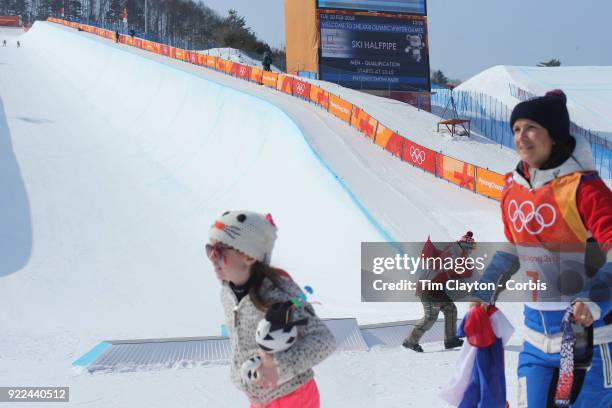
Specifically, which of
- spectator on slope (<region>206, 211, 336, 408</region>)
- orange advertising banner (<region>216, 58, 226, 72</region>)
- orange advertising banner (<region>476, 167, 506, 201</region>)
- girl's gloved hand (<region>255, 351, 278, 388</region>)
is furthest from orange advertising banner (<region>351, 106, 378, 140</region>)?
girl's gloved hand (<region>255, 351, 278, 388</region>)

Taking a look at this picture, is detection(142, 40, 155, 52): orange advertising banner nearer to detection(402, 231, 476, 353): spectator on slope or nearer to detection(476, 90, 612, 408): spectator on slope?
detection(402, 231, 476, 353): spectator on slope

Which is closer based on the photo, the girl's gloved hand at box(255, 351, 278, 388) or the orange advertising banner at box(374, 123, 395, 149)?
the girl's gloved hand at box(255, 351, 278, 388)

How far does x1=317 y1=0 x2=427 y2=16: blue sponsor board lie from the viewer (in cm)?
2962

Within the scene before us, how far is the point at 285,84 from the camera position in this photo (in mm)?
27172

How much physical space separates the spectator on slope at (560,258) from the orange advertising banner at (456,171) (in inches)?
496

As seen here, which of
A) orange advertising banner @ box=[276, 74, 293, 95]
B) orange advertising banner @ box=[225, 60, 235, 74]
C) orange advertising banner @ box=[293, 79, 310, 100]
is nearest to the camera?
orange advertising banner @ box=[293, 79, 310, 100]

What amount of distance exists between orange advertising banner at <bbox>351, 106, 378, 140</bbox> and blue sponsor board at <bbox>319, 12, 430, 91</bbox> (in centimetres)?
887

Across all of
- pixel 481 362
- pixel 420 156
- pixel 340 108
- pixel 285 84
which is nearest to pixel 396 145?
pixel 420 156

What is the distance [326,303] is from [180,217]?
19.1 ft

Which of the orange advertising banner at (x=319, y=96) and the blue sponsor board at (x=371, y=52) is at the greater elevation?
the blue sponsor board at (x=371, y=52)

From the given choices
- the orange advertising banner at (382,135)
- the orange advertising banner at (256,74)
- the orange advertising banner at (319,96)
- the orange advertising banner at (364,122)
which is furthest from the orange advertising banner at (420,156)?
the orange advertising banner at (256,74)

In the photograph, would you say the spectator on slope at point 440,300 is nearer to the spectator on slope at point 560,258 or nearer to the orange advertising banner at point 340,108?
the spectator on slope at point 560,258

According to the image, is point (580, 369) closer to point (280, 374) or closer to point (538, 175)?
point (538, 175)

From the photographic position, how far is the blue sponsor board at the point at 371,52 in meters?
29.5
